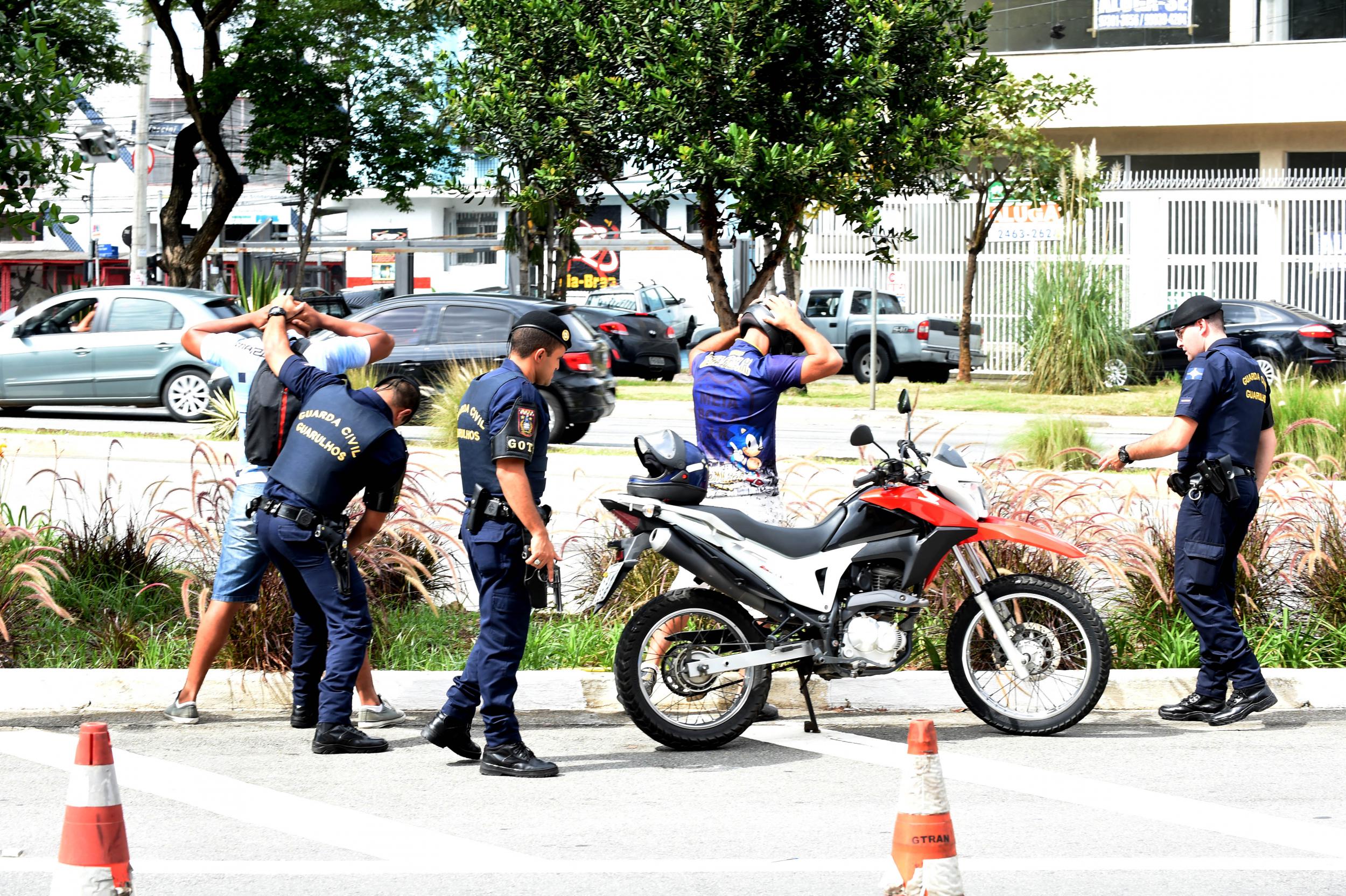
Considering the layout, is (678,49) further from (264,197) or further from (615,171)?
(264,197)

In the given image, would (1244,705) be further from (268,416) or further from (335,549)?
(268,416)

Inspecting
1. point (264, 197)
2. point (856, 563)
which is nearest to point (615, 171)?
point (856, 563)

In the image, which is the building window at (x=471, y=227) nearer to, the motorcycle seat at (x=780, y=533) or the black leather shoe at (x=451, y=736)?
the motorcycle seat at (x=780, y=533)

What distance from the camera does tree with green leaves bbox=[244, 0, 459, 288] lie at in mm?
27828

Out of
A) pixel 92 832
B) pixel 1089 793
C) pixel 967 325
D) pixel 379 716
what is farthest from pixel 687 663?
pixel 967 325

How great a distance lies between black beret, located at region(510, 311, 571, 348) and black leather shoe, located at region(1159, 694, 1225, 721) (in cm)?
303

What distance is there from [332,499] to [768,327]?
204 cm

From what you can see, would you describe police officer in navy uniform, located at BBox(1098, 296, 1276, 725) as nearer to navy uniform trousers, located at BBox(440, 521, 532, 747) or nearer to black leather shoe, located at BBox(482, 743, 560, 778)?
navy uniform trousers, located at BBox(440, 521, 532, 747)

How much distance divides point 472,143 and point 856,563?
16.3 m

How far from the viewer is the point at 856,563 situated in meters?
6.35

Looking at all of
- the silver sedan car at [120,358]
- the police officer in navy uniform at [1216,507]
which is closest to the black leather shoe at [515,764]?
the police officer in navy uniform at [1216,507]

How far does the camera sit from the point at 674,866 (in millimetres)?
4738

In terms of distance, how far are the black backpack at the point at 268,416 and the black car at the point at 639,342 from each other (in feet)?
68.3

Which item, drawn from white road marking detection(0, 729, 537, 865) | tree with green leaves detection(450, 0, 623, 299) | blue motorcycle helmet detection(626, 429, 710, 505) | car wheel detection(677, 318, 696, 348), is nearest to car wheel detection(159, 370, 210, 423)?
tree with green leaves detection(450, 0, 623, 299)
